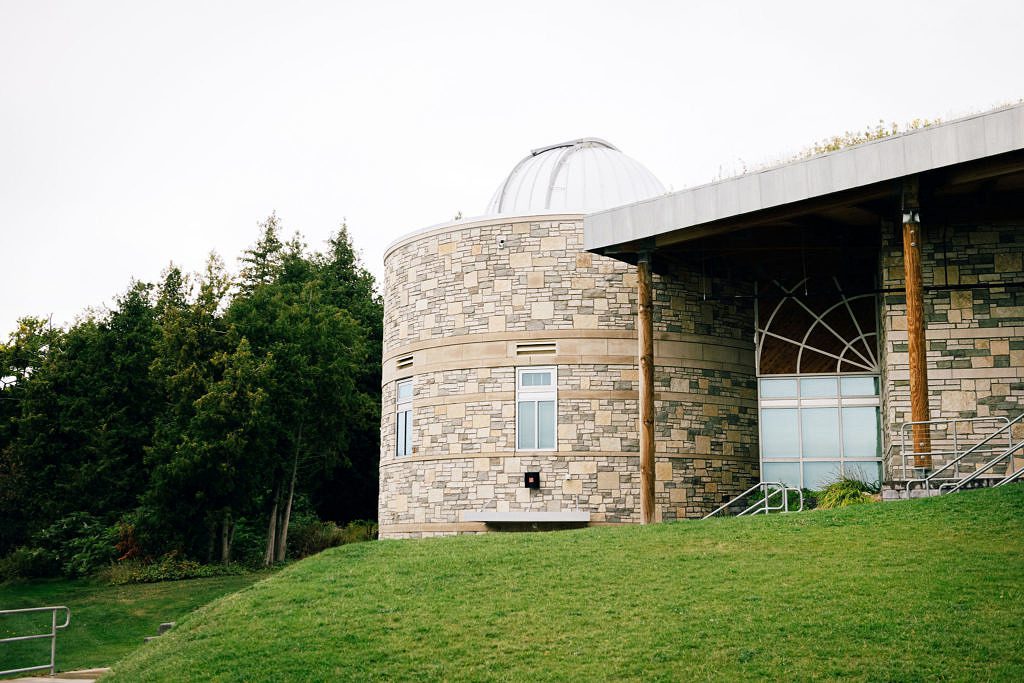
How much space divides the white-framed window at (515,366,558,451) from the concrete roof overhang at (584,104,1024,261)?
3271 mm

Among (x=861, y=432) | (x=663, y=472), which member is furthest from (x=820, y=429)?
(x=663, y=472)

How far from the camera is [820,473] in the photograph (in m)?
21.5

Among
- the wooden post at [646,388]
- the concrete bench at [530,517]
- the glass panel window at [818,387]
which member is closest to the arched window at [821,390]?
the glass panel window at [818,387]

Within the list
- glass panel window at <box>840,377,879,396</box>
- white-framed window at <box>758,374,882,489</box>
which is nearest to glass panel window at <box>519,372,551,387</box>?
white-framed window at <box>758,374,882,489</box>

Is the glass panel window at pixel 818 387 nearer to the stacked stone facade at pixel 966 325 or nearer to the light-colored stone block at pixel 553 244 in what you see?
the stacked stone facade at pixel 966 325

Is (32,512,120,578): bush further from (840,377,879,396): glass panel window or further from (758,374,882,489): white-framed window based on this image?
(840,377,879,396): glass panel window

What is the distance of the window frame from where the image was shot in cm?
2361

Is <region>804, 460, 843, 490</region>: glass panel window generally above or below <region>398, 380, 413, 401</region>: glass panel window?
below

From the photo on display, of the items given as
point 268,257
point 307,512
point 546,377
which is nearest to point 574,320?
point 546,377

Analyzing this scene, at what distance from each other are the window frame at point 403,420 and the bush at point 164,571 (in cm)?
799

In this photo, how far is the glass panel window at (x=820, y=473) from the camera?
841 inches

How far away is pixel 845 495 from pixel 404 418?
32.4 ft

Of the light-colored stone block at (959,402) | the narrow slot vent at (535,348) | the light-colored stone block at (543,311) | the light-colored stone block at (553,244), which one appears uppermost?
the light-colored stone block at (553,244)

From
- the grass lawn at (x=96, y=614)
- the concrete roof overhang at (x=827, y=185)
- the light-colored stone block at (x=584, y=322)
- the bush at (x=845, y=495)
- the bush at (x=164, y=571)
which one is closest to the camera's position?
the concrete roof overhang at (x=827, y=185)
